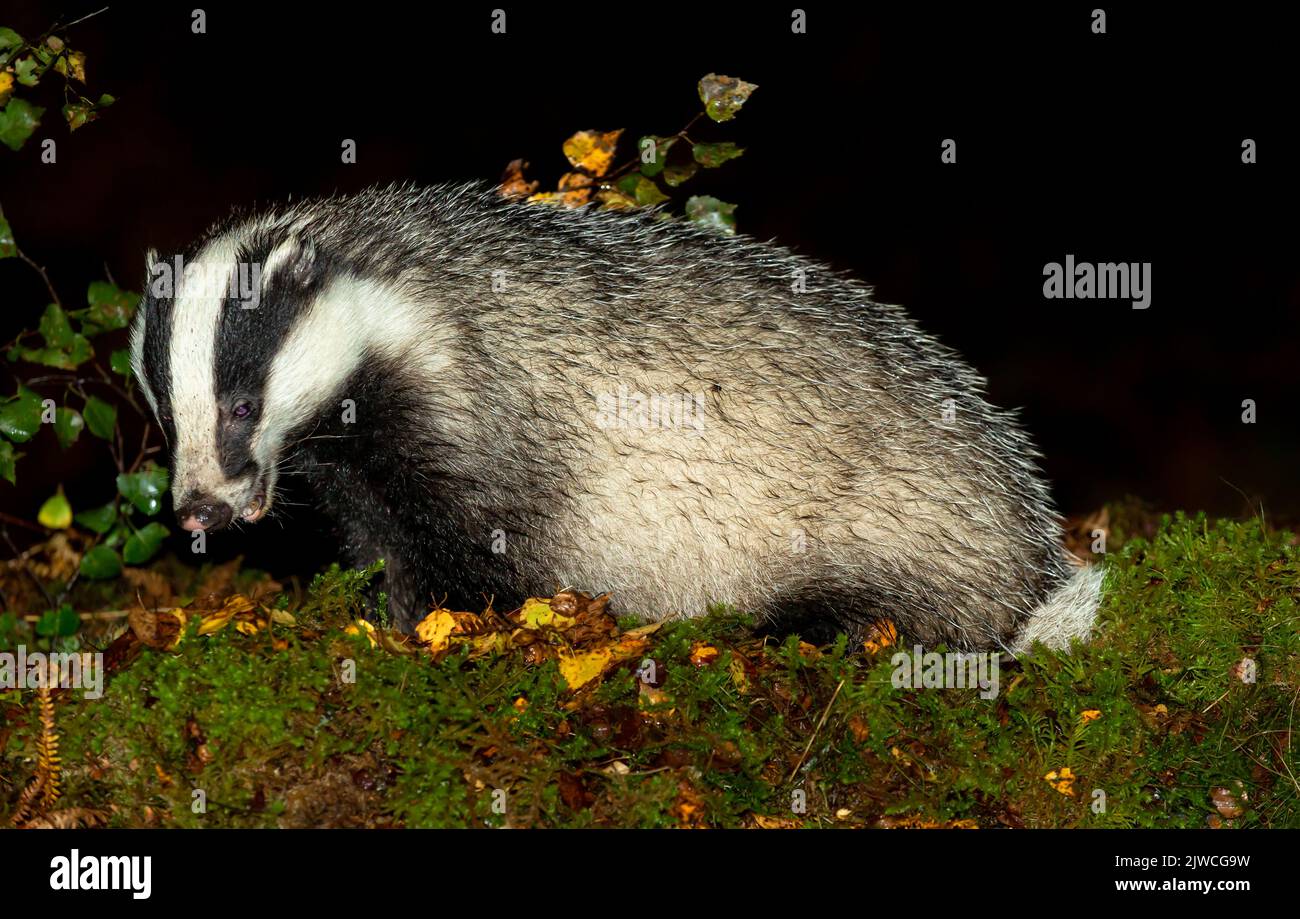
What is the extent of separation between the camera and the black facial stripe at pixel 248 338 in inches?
157

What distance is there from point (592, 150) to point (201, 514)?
235 centimetres

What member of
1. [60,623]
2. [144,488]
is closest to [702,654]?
[144,488]

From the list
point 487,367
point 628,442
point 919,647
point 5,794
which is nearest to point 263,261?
point 487,367

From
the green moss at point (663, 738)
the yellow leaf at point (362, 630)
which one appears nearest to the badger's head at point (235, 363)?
the green moss at point (663, 738)

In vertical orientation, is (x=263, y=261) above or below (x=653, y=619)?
above

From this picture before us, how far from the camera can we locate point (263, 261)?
4113 millimetres

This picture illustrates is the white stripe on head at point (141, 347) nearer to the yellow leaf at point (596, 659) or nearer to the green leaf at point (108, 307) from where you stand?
the green leaf at point (108, 307)

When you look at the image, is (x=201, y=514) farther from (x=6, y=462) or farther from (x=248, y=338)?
(x=6, y=462)

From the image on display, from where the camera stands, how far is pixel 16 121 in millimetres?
4547

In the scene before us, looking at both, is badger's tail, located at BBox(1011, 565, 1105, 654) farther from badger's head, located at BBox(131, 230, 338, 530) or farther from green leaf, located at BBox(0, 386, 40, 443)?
green leaf, located at BBox(0, 386, 40, 443)

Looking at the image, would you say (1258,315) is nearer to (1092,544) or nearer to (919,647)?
(1092,544)

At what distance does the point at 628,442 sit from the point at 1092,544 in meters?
2.63

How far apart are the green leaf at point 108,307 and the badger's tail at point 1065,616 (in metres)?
3.81
